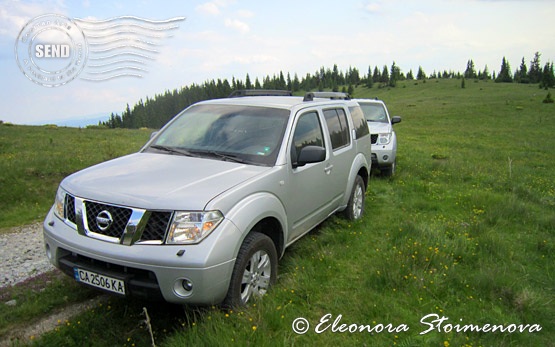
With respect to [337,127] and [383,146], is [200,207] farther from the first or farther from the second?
[383,146]

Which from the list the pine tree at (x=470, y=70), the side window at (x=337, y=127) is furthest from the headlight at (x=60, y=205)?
the pine tree at (x=470, y=70)

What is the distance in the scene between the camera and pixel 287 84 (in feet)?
442

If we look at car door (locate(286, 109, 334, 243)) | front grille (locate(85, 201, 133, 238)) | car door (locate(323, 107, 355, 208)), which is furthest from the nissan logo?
car door (locate(323, 107, 355, 208))

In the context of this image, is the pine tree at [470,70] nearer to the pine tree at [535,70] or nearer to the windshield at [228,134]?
the pine tree at [535,70]

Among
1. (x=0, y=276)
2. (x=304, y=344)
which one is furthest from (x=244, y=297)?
(x=0, y=276)

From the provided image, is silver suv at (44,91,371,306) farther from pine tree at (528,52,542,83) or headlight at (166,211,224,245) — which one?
pine tree at (528,52,542,83)

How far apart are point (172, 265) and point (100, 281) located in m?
0.66

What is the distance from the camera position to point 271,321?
3104 millimetres

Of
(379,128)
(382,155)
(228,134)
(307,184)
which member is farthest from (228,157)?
(379,128)

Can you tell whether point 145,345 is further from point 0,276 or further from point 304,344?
point 0,276

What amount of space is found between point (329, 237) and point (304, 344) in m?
2.48

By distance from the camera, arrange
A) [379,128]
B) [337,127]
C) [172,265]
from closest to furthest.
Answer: [172,265], [337,127], [379,128]

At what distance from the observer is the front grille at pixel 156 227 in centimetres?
297

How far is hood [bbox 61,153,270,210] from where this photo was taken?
9.96 feet
